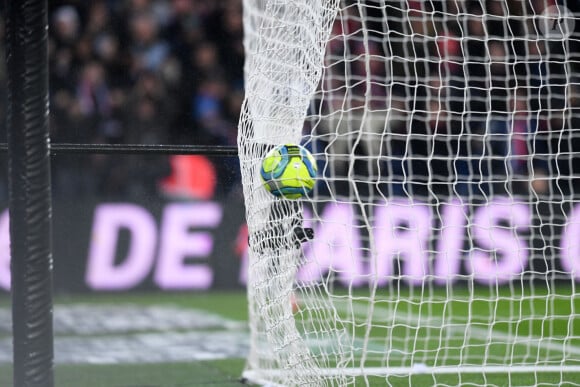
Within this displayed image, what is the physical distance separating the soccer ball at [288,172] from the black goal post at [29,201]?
1041 mm

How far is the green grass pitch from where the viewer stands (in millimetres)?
4688

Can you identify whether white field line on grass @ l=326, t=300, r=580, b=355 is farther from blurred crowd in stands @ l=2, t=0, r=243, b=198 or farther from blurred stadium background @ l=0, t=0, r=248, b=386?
blurred crowd in stands @ l=2, t=0, r=243, b=198

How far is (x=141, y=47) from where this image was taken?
9.82 metres

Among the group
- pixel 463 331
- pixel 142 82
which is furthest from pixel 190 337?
pixel 142 82

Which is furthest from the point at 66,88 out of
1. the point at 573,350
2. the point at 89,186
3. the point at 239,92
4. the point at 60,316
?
the point at 573,350

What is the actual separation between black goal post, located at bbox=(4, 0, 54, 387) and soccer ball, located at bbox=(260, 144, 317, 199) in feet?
3.41

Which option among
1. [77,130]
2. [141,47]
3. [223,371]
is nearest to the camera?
[223,371]

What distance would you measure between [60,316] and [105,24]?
369 centimetres

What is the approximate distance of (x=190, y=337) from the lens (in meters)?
6.10

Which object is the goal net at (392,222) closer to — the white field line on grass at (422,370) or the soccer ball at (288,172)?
the white field line on grass at (422,370)

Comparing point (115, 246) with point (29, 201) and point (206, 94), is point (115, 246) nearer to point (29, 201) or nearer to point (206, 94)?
point (206, 94)

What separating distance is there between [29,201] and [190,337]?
3096mm

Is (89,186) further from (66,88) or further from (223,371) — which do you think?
(223,371)

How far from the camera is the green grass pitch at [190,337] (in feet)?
15.4
